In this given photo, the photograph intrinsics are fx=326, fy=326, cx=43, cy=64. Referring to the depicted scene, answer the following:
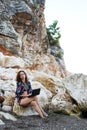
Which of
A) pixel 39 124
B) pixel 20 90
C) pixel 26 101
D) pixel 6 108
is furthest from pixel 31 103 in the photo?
pixel 39 124

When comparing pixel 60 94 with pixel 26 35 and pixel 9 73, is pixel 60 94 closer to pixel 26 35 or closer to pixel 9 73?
pixel 9 73

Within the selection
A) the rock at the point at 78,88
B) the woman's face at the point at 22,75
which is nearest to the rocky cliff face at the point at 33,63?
the rock at the point at 78,88

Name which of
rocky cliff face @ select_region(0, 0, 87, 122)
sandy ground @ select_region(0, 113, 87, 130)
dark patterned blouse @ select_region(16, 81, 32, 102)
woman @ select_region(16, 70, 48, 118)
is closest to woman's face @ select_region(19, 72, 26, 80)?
woman @ select_region(16, 70, 48, 118)

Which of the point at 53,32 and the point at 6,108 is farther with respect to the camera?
the point at 53,32

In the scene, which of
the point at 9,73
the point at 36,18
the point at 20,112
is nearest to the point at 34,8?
the point at 36,18

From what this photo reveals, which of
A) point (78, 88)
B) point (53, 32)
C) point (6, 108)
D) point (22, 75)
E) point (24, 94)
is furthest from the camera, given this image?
point (53, 32)

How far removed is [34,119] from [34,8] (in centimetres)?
4335

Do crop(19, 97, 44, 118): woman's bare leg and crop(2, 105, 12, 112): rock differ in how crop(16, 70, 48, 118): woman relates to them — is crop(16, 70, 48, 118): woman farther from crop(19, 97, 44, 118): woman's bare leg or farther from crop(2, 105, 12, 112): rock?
crop(2, 105, 12, 112): rock

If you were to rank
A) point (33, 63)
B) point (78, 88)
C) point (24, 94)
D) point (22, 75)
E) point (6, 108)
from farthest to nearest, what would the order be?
point (33, 63) → point (78, 88) → point (6, 108) → point (22, 75) → point (24, 94)

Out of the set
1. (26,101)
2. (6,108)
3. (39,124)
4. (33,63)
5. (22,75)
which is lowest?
(39,124)

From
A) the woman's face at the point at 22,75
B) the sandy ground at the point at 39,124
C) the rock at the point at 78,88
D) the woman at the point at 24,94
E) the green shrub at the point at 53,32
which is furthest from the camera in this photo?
the green shrub at the point at 53,32

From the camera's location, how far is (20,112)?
15273 millimetres

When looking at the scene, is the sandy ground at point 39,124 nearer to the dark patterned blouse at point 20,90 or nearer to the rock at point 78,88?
the dark patterned blouse at point 20,90

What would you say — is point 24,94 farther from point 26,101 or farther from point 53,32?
point 53,32
